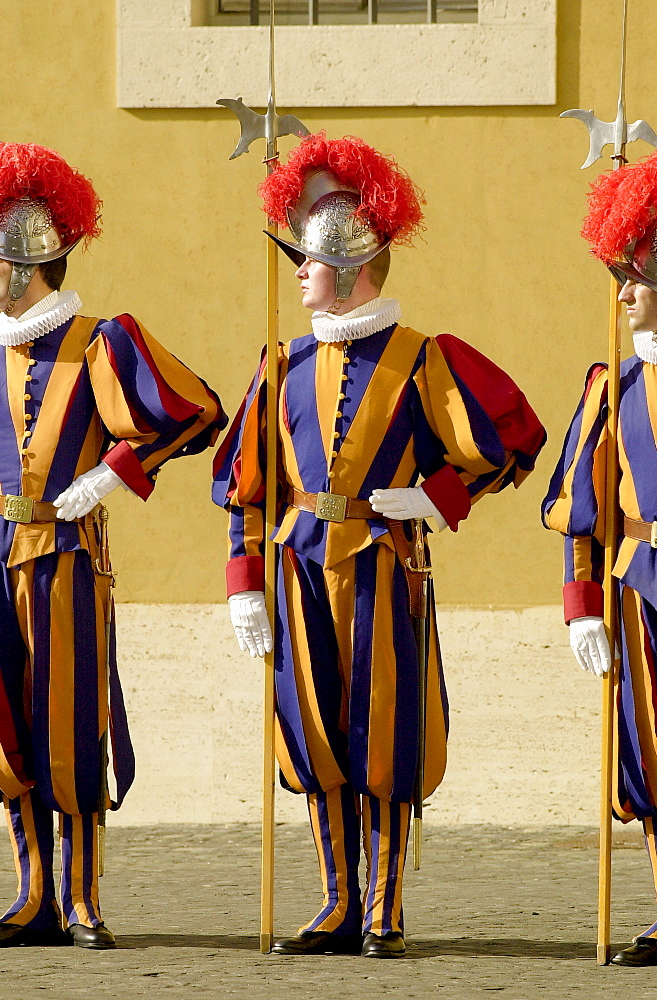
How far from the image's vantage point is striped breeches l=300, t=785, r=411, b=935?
4570mm

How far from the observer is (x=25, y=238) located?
471cm

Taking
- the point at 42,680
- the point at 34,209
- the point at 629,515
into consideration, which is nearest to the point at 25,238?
the point at 34,209

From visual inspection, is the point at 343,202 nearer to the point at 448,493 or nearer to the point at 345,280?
the point at 345,280

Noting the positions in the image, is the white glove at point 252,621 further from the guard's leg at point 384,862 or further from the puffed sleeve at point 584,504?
the puffed sleeve at point 584,504

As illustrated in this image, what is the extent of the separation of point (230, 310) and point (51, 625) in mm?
2350

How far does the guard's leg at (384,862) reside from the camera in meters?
4.56

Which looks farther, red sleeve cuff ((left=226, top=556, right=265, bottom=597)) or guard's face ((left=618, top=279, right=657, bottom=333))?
red sleeve cuff ((left=226, top=556, right=265, bottom=597))

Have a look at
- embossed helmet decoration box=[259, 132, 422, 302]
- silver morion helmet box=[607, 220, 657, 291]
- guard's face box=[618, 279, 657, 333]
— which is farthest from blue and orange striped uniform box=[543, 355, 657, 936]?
embossed helmet decoration box=[259, 132, 422, 302]

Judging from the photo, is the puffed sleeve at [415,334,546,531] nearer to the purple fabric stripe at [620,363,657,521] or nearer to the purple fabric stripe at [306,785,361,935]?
the purple fabric stripe at [620,363,657,521]

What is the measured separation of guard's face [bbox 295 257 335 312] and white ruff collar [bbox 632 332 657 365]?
81cm

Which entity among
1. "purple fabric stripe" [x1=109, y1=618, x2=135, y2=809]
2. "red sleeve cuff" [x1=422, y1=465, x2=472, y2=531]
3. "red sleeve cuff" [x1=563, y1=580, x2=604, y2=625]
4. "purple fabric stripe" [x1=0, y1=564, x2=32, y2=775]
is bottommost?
"purple fabric stripe" [x1=109, y1=618, x2=135, y2=809]

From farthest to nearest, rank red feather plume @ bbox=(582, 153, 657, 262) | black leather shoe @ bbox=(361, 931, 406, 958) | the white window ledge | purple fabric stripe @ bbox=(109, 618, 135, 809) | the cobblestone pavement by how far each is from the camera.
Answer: the white window ledge
purple fabric stripe @ bbox=(109, 618, 135, 809)
black leather shoe @ bbox=(361, 931, 406, 958)
red feather plume @ bbox=(582, 153, 657, 262)
the cobblestone pavement

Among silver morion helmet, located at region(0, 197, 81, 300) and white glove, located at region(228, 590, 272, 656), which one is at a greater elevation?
silver morion helmet, located at region(0, 197, 81, 300)

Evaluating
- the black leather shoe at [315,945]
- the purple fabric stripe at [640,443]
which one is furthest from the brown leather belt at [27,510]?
the purple fabric stripe at [640,443]
